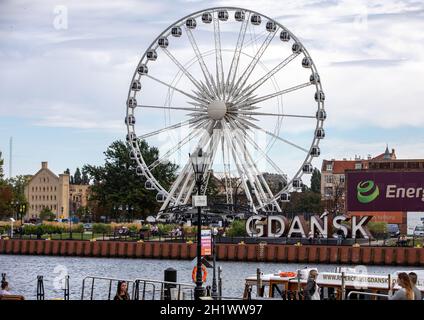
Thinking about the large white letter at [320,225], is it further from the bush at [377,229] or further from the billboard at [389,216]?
the billboard at [389,216]

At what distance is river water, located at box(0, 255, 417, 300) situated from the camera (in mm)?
52272

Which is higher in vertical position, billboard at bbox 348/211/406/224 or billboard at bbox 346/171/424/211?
billboard at bbox 346/171/424/211

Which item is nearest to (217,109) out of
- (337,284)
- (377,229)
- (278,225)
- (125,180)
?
(278,225)

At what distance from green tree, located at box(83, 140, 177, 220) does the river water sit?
38.5 m

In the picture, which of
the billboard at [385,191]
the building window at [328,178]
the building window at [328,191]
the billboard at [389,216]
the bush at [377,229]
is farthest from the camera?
the building window at [328,178]

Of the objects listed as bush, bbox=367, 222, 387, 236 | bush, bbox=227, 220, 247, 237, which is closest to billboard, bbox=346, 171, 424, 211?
bush, bbox=367, 222, 387, 236

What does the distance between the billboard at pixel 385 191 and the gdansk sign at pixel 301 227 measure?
19.2m

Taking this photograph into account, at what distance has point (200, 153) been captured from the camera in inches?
959

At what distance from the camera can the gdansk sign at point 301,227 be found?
7612 centimetres

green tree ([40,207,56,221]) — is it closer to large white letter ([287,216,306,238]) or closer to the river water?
the river water

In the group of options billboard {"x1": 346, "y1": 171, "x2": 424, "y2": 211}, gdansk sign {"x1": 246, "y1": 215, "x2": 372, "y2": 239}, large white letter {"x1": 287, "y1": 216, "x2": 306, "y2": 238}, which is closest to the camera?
gdansk sign {"x1": 246, "y1": 215, "x2": 372, "y2": 239}

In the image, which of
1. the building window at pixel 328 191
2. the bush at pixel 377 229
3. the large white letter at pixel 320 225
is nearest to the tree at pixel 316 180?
the building window at pixel 328 191

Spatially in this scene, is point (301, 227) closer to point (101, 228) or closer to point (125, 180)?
point (101, 228)
